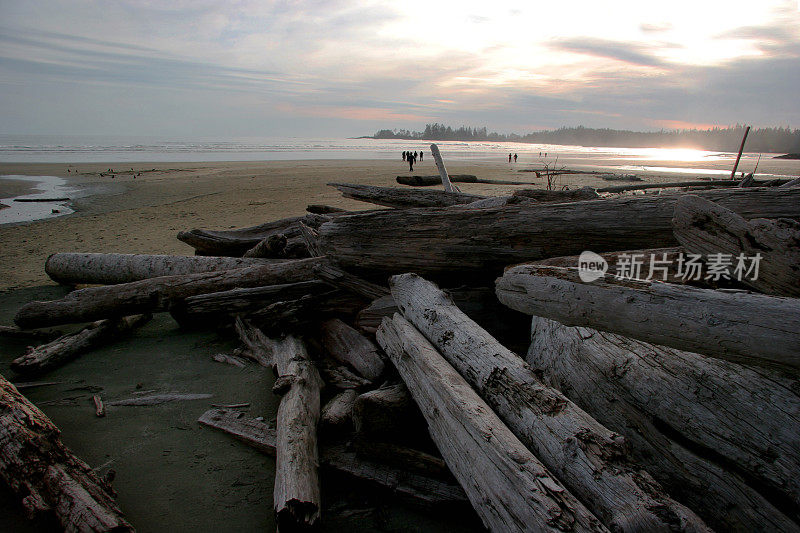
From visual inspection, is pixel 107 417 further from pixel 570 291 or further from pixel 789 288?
pixel 789 288

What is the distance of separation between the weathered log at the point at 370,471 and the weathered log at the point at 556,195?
2.88 m

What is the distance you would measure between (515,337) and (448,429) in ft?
5.40

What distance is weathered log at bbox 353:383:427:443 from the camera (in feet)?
8.14

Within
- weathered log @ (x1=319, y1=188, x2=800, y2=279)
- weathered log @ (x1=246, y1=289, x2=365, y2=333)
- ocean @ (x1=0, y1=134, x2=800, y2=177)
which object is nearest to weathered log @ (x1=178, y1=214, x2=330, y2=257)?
weathered log @ (x1=246, y1=289, x2=365, y2=333)

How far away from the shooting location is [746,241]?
219 cm

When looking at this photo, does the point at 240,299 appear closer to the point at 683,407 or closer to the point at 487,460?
the point at 487,460

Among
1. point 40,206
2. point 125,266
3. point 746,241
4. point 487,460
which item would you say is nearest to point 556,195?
point 746,241

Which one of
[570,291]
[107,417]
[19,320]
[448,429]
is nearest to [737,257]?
[570,291]

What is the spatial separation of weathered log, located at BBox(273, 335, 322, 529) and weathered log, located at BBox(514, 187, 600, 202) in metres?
2.64

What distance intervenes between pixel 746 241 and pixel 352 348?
257cm

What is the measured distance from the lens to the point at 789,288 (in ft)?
6.73

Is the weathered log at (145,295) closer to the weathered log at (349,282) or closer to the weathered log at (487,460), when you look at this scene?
the weathered log at (349,282)

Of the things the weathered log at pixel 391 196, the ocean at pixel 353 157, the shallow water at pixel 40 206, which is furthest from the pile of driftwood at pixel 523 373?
the ocean at pixel 353 157

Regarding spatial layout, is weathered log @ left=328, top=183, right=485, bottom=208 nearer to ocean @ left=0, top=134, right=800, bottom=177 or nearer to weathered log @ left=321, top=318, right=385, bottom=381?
weathered log @ left=321, top=318, right=385, bottom=381
